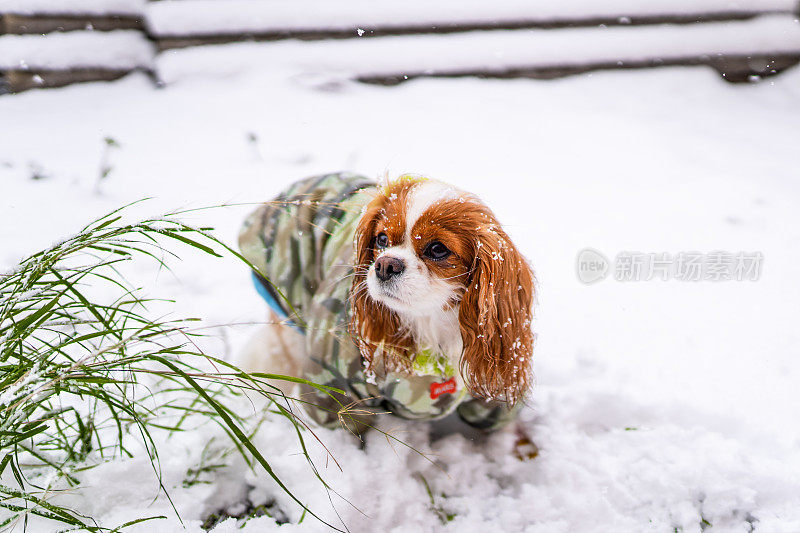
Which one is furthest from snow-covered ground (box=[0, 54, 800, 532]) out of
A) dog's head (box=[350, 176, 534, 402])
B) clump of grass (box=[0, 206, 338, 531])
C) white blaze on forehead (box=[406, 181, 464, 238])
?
white blaze on forehead (box=[406, 181, 464, 238])

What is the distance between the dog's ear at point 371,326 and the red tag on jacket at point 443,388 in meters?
0.09

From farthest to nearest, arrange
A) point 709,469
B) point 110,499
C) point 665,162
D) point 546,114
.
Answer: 1. point 546,114
2. point 665,162
3. point 709,469
4. point 110,499

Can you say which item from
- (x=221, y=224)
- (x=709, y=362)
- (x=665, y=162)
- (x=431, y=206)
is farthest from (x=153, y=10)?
(x=709, y=362)

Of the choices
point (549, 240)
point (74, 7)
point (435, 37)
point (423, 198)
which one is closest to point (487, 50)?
point (435, 37)

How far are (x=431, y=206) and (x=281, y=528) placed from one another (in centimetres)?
83

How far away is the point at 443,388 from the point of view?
4.79 feet

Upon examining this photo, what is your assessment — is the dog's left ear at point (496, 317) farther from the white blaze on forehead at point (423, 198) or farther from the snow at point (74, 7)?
the snow at point (74, 7)

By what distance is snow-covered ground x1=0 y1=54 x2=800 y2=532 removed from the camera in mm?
1439

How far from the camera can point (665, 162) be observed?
321cm

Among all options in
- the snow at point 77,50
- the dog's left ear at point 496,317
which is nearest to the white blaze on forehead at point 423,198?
the dog's left ear at point 496,317

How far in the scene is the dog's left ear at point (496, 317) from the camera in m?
1.25

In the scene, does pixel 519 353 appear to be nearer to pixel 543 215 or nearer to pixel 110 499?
pixel 110 499

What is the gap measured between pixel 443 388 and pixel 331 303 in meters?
0.39

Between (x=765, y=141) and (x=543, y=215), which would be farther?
(x=765, y=141)
